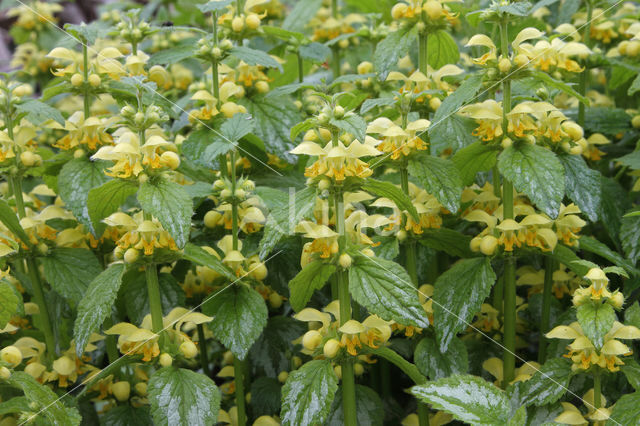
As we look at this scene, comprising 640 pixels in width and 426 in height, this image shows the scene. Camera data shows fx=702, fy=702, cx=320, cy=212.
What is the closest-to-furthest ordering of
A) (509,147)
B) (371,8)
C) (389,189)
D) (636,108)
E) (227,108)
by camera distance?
(389,189) → (509,147) → (227,108) → (636,108) → (371,8)

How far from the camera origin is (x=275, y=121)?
2002 mm

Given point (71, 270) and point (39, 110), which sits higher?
point (39, 110)

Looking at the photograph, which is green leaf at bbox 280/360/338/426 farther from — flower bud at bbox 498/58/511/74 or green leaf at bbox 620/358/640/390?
flower bud at bbox 498/58/511/74

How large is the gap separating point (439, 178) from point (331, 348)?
1.55 ft

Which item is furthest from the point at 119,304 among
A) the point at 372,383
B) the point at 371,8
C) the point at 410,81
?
the point at 371,8

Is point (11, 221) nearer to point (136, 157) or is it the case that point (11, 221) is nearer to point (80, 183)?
point (80, 183)

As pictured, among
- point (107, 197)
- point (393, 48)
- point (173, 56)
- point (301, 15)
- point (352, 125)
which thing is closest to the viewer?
point (352, 125)

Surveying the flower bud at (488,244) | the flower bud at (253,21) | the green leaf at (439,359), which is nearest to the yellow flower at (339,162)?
the flower bud at (488,244)

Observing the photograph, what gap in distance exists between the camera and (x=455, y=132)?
178cm

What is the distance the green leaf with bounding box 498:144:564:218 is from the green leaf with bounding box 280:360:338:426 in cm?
57

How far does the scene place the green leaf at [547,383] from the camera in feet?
5.01

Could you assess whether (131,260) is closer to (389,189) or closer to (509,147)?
(389,189)

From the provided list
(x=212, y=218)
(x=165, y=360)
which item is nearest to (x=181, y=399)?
(x=165, y=360)

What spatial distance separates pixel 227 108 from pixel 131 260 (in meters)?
0.57
